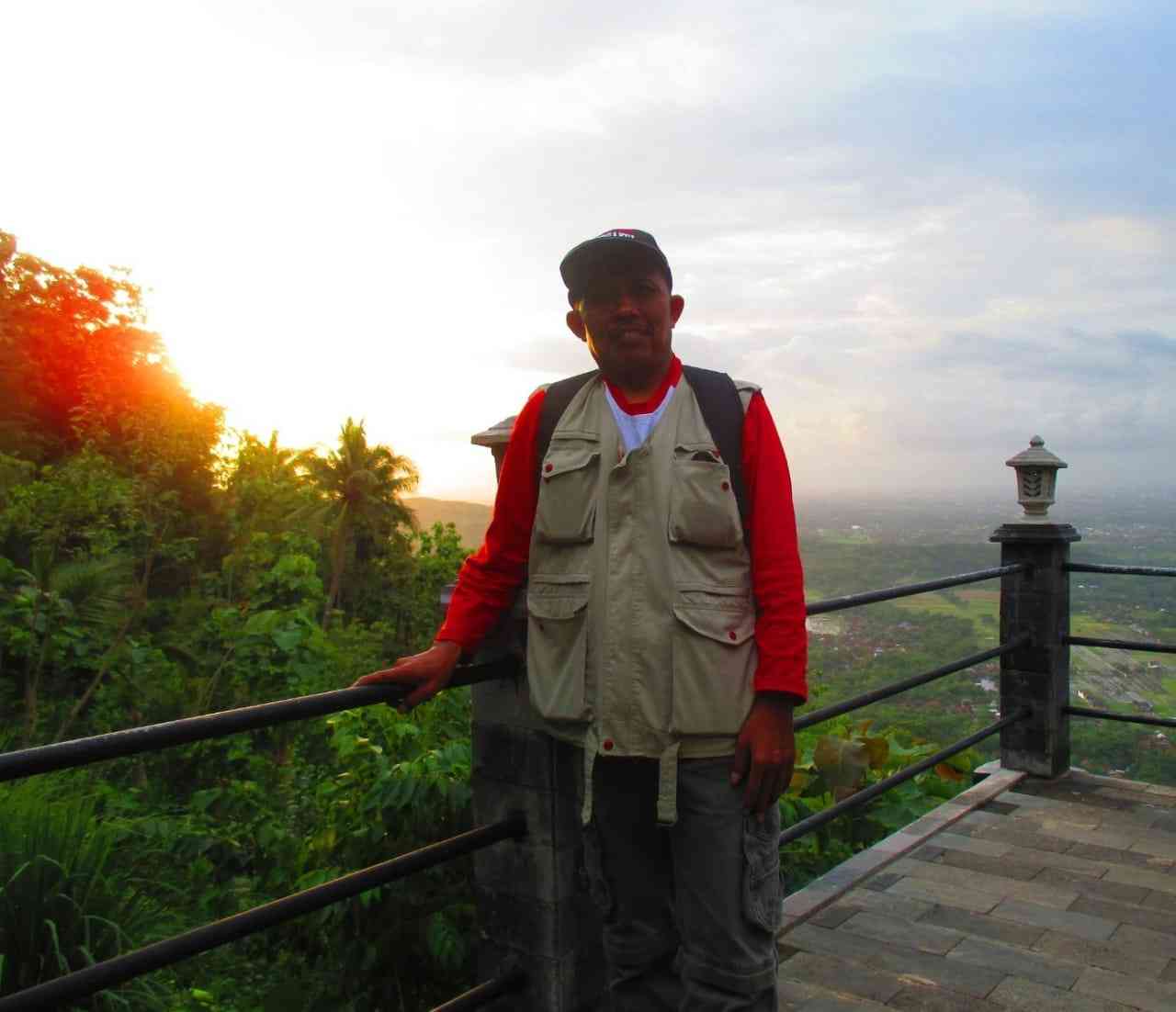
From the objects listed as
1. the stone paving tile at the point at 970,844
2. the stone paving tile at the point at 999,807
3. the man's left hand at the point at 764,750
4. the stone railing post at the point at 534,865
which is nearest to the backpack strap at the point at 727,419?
the man's left hand at the point at 764,750

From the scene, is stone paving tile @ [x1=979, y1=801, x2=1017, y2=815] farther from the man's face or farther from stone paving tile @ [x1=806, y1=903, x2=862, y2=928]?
the man's face

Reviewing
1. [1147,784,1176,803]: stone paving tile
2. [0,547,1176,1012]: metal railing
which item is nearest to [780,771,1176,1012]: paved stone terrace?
[1147,784,1176,803]: stone paving tile

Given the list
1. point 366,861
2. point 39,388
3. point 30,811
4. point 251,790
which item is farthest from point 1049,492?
point 39,388

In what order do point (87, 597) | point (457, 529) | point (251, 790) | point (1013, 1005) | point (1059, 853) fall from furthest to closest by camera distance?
point (457, 529) → point (87, 597) → point (251, 790) → point (1059, 853) → point (1013, 1005)

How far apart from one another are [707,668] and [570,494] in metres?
0.42

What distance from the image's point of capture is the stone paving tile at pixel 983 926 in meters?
3.41

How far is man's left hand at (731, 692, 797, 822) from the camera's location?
1.84m

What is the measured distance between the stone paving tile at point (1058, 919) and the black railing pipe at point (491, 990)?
6.52 feet

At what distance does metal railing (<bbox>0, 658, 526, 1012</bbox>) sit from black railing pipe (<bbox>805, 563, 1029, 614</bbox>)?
3.23ft

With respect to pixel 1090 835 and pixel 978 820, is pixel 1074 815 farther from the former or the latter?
pixel 978 820

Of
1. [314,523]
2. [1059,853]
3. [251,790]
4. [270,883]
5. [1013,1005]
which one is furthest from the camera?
[314,523]

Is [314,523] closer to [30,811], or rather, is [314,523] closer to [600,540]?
[30,811]

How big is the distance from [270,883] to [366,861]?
149 cm

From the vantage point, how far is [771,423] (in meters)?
2.00
